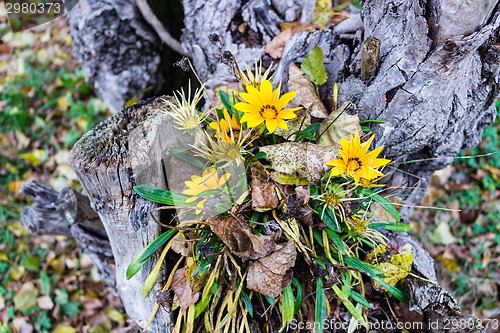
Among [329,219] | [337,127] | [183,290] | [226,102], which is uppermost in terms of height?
[226,102]

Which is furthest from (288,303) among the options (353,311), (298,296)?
(353,311)

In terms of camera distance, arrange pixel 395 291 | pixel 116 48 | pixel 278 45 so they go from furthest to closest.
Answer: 1. pixel 116 48
2. pixel 278 45
3. pixel 395 291

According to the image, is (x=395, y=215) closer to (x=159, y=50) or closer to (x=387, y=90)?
(x=387, y=90)

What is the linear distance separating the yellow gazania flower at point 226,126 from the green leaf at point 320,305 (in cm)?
72

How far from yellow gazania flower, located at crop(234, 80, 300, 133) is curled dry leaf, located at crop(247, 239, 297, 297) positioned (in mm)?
491

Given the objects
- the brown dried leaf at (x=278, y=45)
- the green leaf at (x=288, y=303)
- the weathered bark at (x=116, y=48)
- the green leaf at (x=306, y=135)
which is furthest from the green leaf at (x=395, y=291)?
the weathered bark at (x=116, y=48)

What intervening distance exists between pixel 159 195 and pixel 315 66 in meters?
0.92

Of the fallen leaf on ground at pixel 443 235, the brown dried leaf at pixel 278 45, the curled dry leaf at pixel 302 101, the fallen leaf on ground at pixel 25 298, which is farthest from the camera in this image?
the fallen leaf on ground at pixel 443 235

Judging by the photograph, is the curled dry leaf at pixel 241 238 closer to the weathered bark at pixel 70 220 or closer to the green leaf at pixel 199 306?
the green leaf at pixel 199 306

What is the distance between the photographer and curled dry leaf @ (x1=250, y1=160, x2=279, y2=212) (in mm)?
1334

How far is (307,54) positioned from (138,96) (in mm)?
1416

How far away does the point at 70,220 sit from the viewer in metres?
1.88

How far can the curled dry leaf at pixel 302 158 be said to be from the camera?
4.31ft

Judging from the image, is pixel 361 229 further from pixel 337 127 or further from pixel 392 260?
pixel 337 127
